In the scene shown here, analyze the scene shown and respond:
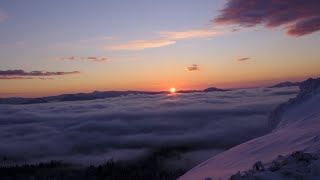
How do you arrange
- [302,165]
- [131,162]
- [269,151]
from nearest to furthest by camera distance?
[302,165], [269,151], [131,162]

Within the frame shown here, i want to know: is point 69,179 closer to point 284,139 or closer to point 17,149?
point 17,149

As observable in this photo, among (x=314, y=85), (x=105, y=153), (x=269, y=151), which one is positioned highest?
(x=314, y=85)

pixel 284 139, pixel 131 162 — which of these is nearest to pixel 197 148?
pixel 131 162

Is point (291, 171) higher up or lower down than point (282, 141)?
higher up

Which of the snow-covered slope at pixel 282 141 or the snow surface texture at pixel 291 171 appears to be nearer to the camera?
the snow surface texture at pixel 291 171

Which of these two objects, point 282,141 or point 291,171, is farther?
point 282,141

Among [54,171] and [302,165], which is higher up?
[302,165]

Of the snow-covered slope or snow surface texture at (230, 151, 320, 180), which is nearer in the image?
snow surface texture at (230, 151, 320, 180)

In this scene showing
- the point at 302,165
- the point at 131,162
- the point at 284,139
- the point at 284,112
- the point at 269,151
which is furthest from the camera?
the point at 131,162
